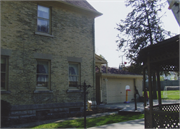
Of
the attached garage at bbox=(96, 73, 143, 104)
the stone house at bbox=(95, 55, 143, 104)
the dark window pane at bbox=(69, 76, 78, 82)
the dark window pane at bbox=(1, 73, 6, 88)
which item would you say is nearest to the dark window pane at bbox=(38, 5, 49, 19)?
the dark window pane at bbox=(69, 76, 78, 82)

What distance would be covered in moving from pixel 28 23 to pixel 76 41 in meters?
3.46

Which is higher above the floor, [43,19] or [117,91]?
[43,19]

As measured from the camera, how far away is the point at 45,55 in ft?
41.2

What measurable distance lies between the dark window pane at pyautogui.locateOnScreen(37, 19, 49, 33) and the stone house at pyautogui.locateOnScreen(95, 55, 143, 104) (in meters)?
6.19

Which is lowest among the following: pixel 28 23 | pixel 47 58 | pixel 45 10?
pixel 47 58

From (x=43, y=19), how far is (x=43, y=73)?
3.33 metres

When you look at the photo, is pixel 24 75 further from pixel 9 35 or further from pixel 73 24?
pixel 73 24

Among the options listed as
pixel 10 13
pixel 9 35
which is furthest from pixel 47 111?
pixel 10 13

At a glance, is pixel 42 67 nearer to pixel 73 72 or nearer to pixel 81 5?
pixel 73 72

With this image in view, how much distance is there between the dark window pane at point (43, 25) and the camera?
1280 centimetres

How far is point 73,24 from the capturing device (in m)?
14.3

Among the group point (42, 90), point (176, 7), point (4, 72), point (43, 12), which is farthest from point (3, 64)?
point (176, 7)

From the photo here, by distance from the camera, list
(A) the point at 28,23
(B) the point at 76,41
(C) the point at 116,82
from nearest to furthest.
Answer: (A) the point at 28,23 → (B) the point at 76,41 → (C) the point at 116,82

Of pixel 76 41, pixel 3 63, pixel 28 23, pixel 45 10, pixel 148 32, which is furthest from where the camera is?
pixel 148 32
